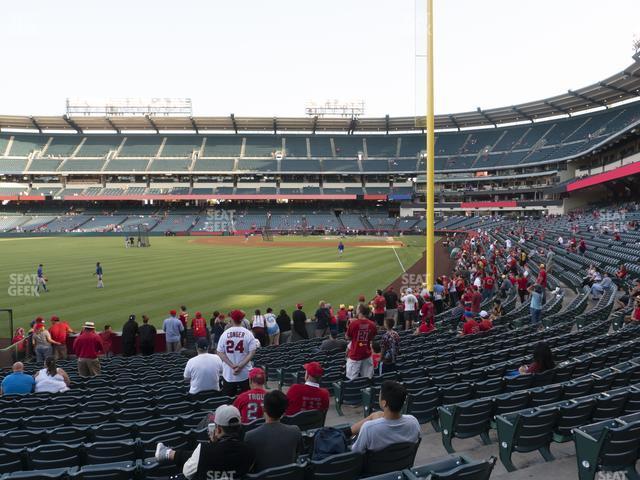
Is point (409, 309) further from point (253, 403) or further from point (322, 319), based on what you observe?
point (253, 403)

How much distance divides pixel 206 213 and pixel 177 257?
4880 cm

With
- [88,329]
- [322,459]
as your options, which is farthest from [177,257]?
[322,459]

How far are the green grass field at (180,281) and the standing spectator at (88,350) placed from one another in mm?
7352

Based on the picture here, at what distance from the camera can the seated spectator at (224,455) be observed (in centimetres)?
366

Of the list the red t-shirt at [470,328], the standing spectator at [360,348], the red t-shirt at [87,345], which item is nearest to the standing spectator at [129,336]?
the red t-shirt at [87,345]

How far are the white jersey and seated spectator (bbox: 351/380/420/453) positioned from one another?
4.06 m

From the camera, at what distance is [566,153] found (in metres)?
68.3

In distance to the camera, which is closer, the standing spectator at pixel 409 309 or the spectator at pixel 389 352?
the spectator at pixel 389 352

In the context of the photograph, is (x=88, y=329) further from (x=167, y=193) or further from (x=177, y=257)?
(x=167, y=193)

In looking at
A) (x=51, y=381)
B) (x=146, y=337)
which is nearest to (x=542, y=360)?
(x=51, y=381)


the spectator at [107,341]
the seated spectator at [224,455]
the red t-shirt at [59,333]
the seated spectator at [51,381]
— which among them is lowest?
the spectator at [107,341]

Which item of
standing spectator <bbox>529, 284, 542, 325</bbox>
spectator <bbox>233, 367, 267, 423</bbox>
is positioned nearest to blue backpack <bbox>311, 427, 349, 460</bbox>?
spectator <bbox>233, 367, 267, 423</bbox>

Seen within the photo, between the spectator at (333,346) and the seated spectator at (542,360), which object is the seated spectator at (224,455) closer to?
the seated spectator at (542,360)

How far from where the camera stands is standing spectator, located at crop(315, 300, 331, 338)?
15.8 meters
